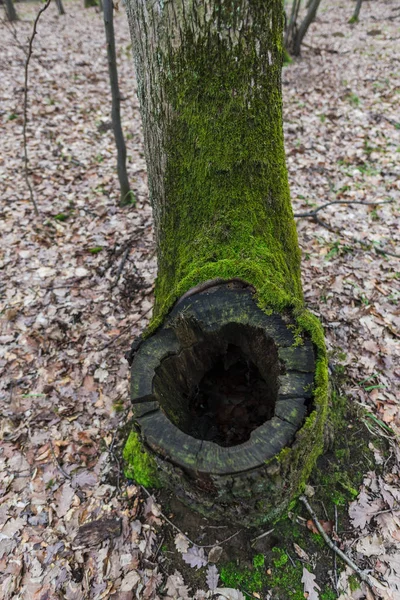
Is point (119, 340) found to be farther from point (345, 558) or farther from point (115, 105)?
point (115, 105)

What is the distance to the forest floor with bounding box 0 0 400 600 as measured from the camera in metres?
2.42

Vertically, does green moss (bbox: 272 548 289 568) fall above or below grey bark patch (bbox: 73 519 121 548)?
above

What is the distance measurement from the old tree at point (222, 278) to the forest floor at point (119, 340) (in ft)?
1.61

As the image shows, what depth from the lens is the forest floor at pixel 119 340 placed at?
242 centimetres

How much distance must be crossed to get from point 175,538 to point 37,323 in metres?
2.67

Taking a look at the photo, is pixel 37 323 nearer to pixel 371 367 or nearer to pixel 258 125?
pixel 258 125

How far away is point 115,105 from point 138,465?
4.60 meters

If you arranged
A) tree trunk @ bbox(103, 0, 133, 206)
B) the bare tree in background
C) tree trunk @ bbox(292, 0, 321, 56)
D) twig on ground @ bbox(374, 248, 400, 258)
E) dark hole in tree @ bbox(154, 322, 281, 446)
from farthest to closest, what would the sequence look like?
the bare tree in background → tree trunk @ bbox(292, 0, 321, 56) → twig on ground @ bbox(374, 248, 400, 258) → tree trunk @ bbox(103, 0, 133, 206) → dark hole in tree @ bbox(154, 322, 281, 446)

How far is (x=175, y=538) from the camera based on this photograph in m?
2.49

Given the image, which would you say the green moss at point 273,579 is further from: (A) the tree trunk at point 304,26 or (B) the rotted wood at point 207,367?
(A) the tree trunk at point 304,26

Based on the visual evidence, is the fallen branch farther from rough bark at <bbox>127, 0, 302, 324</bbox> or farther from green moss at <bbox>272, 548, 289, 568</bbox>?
green moss at <bbox>272, 548, 289, 568</bbox>

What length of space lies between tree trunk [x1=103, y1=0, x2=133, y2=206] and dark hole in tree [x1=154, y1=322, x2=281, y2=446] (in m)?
3.87

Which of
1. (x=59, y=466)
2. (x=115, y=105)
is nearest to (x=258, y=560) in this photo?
(x=59, y=466)

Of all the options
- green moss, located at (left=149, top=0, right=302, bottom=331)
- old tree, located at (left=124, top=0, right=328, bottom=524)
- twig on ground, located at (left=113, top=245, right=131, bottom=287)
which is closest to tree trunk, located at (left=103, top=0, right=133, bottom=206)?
twig on ground, located at (left=113, top=245, right=131, bottom=287)
